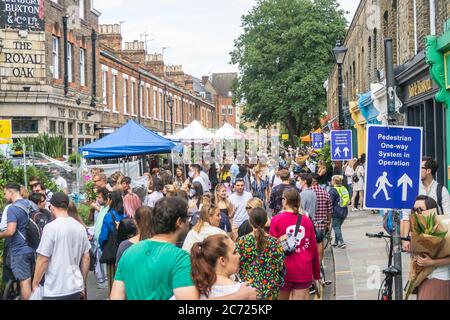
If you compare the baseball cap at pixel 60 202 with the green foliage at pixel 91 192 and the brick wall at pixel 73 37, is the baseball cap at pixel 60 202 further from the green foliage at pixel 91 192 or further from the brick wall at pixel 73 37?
the brick wall at pixel 73 37

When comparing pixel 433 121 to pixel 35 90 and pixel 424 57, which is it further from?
pixel 35 90

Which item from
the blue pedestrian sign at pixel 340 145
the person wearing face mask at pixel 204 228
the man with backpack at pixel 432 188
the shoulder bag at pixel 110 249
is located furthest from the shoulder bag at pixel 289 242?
the blue pedestrian sign at pixel 340 145

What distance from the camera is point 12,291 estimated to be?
25.9 feet

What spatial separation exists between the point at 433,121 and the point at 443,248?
9.65 m

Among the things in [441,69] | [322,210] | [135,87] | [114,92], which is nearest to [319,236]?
[322,210]

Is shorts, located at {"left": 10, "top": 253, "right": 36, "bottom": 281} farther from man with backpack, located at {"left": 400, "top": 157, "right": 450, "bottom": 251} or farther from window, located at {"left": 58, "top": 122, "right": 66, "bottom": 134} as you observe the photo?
window, located at {"left": 58, "top": 122, "right": 66, "bottom": 134}

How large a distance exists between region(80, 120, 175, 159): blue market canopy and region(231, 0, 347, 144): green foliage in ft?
113

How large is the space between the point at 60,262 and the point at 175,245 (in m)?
2.07

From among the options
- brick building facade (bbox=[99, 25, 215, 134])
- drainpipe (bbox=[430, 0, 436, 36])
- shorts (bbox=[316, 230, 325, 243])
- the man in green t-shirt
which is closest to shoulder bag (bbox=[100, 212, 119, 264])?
shorts (bbox=[316, 230, 325, 243])

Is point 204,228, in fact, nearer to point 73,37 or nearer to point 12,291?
point 12,291

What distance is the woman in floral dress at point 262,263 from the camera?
20.4 feet

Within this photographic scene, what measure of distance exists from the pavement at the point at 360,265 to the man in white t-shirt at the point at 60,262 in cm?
387

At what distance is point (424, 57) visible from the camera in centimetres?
1327
